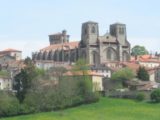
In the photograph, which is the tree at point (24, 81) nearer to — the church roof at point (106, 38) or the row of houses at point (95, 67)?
the row of houses at point (95, 67)

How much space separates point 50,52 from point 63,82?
61067 mm

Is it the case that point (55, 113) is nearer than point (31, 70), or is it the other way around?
point (55, 113)

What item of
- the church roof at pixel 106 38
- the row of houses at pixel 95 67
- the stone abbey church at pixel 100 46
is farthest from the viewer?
the church roof at pixel 106 38

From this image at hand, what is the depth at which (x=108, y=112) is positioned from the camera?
79.5 metres

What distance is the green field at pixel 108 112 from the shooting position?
76.3m

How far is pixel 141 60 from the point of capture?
479 feet

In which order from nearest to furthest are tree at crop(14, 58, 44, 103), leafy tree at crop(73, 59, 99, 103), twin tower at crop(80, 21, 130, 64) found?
tree at crop(14, 58, 44, 103), leafy tree at crop(73, 59, 99, 103), twin tower at crop(80, 21, 130, 64)

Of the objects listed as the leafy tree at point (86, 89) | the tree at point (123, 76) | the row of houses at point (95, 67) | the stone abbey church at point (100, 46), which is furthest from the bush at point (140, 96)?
the stone abbey church at point (100, 46)

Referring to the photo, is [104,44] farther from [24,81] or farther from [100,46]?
[24,81]

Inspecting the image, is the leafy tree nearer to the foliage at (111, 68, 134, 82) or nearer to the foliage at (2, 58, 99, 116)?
the foliage at (2, 58, 99, 116)

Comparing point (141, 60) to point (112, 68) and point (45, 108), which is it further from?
point (45, 108)

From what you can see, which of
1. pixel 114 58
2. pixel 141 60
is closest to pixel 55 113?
pixel 114 58

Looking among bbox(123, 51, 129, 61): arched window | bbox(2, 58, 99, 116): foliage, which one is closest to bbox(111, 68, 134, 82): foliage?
bbox(2, 58, 99, 116): foliage

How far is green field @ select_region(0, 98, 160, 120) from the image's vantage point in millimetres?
76312
